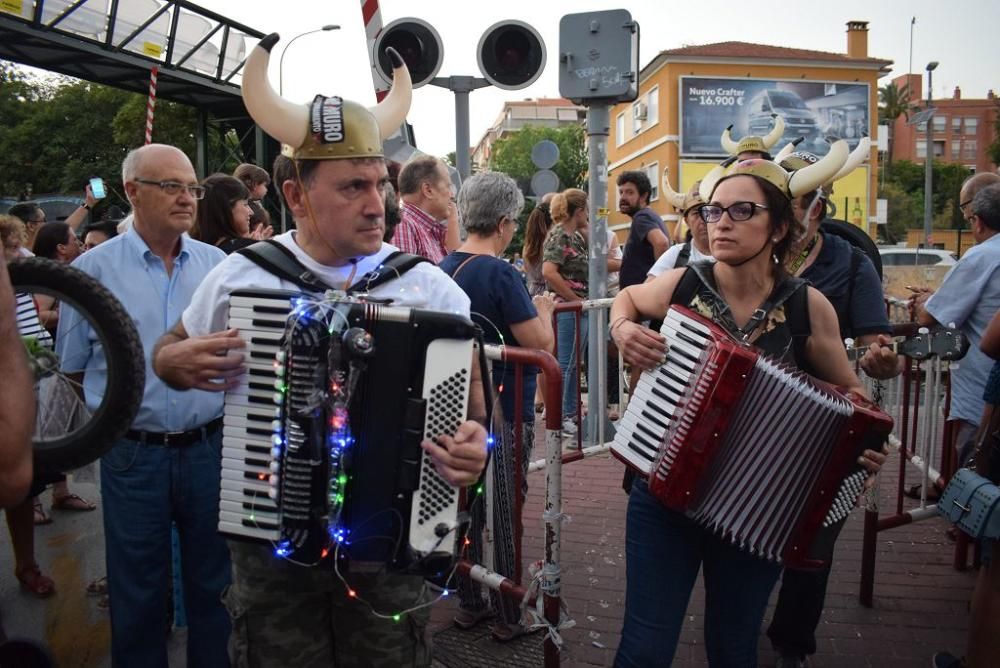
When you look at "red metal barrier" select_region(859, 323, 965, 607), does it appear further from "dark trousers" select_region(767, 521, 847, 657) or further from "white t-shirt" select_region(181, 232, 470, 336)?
"white t-shirt" select_region(181, 232, 470, 336)

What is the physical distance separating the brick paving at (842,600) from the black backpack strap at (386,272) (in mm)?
2243

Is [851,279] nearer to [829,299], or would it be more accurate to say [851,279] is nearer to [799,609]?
[829,299]

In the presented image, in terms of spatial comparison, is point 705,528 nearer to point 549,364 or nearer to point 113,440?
point 549,364

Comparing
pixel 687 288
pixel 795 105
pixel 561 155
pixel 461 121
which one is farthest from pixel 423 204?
pixel 561 155

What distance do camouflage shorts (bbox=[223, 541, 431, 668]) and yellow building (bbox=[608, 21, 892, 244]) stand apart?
4200 centimetres

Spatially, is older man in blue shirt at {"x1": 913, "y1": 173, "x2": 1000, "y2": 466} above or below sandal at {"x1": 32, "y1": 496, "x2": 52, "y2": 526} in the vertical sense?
above

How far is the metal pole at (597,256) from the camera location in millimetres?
6145

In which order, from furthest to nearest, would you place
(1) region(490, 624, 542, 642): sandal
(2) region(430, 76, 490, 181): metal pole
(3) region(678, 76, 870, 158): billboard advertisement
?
(3) region(678, 76, 870, 158): billboard advertisement < (2) region(430, 76, 490, 181): metal pole < (1) region(490, 624, 542, 642): sandal

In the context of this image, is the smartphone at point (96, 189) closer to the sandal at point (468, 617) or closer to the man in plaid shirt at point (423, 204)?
the man in plaid shirt at point (423, 204)

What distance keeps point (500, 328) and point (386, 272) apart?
60.0 inches

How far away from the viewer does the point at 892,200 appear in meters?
57.9

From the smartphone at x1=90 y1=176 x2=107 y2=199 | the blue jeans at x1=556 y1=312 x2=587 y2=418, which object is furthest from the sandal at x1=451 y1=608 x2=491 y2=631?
the smartphone at x1=90 y1=176 x2=107 y2=199

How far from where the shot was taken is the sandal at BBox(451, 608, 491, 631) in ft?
12.9

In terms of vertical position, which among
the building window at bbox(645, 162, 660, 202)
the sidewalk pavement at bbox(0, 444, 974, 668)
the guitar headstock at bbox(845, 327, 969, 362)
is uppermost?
the building window at bbox(645, 162, 660, 202)
